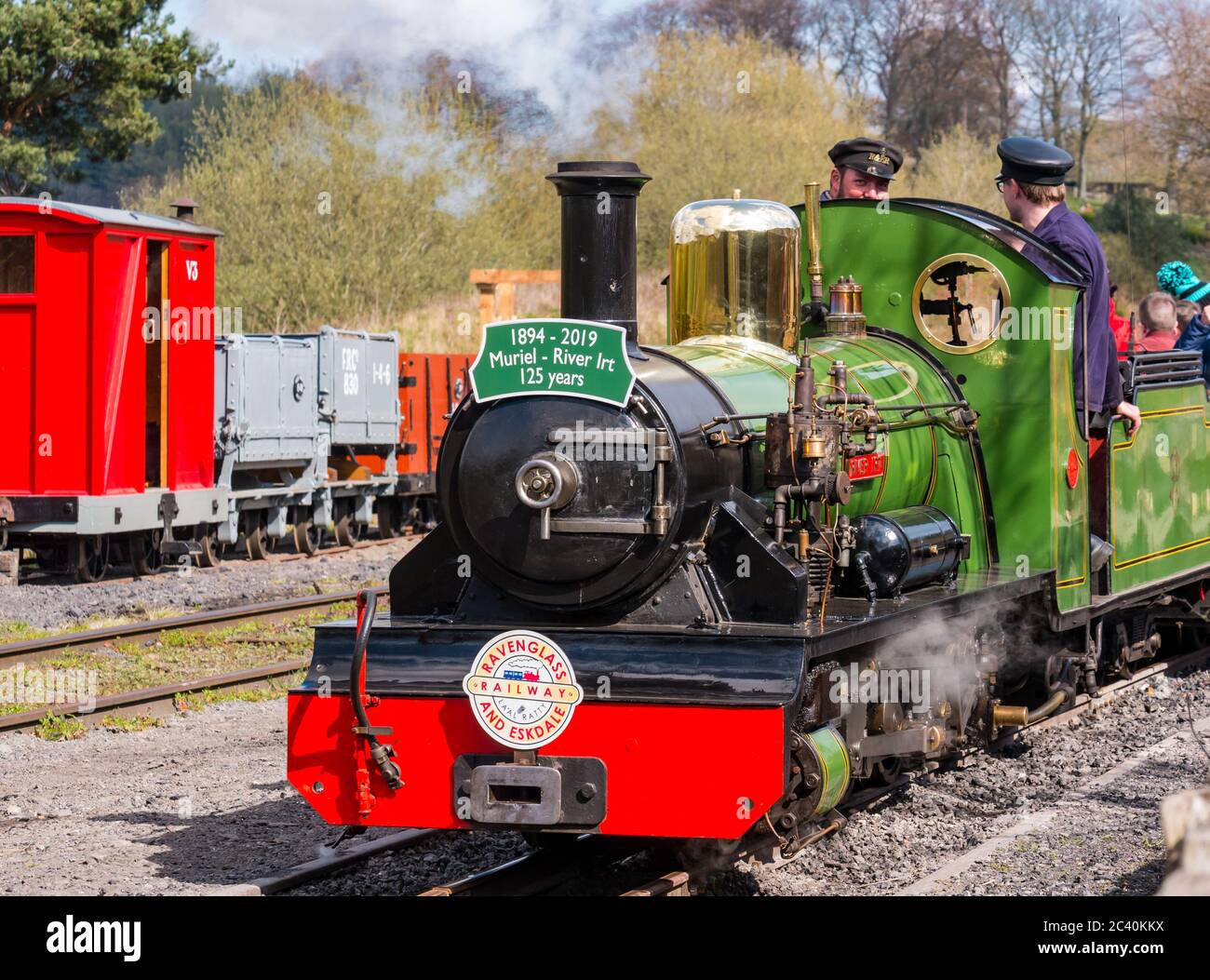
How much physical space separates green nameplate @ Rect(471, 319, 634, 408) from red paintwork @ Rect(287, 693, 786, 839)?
98cm

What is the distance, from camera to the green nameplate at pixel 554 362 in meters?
5.11

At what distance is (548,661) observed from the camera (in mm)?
5090

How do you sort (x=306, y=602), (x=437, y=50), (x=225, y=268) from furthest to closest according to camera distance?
(x=225, y=268)
(x=437, y=50)
(x=306, y=602)

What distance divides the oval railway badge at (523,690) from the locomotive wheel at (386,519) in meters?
15.2

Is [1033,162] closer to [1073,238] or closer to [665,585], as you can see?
[1073,238]

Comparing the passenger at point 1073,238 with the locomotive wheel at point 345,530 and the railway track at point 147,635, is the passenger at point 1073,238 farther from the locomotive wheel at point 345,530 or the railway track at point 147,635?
the locomotive wheel at point 345,530

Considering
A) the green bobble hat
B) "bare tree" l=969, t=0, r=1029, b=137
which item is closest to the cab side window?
the green bobble hat

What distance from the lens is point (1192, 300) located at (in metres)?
11.1

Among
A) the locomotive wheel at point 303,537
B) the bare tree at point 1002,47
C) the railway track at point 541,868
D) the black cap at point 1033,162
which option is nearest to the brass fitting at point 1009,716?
the railway track at point 541,868

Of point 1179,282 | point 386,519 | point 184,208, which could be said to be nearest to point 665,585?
point 1179,282

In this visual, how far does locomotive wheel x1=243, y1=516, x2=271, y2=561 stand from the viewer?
17.2 m

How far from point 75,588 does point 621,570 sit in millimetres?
9871
